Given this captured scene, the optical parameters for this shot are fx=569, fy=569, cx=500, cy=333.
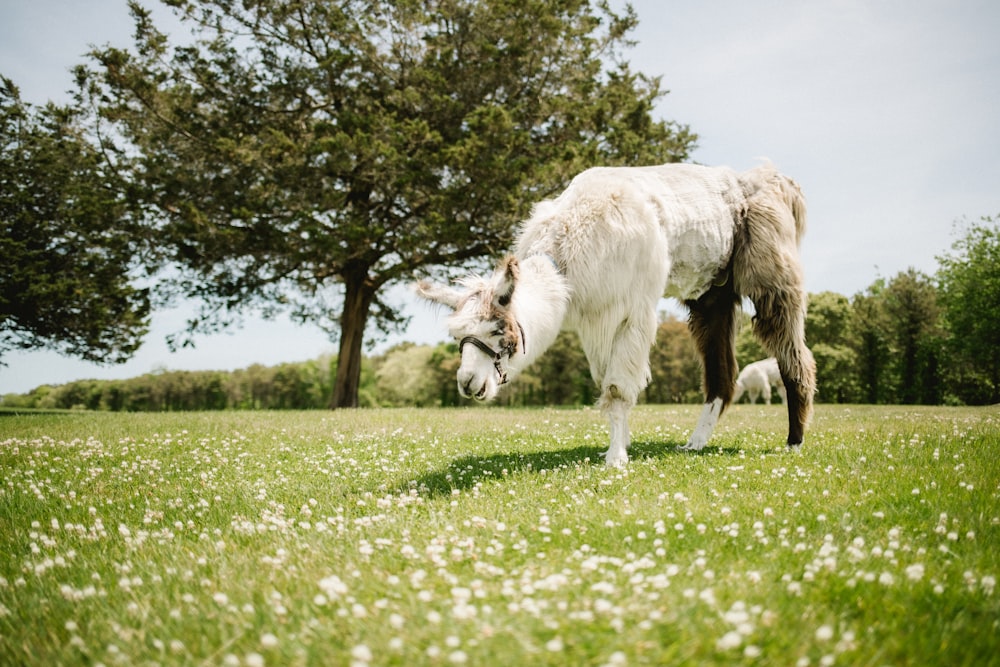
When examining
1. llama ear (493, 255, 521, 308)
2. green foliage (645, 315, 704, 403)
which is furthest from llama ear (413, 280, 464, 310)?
green foliage (645, 315, 704, 403)

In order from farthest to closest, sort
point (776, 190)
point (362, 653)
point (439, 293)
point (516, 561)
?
point (776, 190) → point (439, 293) → point (516, 561) → point (362, 653)

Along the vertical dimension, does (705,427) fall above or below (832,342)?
below

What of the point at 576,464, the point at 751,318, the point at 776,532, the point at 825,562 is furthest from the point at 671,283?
the point at 825,562

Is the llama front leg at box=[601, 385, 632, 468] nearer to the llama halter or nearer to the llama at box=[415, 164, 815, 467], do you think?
the llama at box=[415, 164, 815, 467]

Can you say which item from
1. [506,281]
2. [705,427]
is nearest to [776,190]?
[705,427]

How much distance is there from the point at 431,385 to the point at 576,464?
74.2m

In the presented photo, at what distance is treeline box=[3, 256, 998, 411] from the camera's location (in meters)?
44.7

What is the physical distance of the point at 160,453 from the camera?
324 inches

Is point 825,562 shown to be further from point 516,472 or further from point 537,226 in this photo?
point 537,226

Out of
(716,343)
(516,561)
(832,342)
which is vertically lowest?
(516,561)

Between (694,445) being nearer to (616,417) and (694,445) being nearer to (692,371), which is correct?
(616,417)

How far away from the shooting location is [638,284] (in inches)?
257

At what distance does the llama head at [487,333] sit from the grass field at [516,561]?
3.39ft

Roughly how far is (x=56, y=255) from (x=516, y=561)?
31805mm
